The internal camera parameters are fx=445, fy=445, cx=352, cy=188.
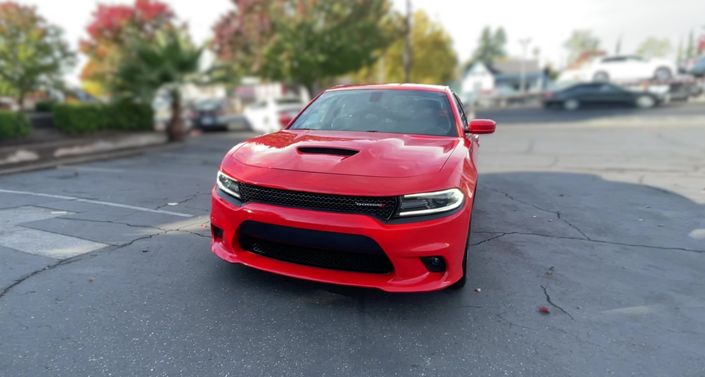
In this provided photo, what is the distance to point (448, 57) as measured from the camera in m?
39.8

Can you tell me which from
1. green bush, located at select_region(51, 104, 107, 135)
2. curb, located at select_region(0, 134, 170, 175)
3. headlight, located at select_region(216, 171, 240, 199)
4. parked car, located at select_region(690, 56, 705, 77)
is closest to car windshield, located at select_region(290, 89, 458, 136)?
headlight, located at select_region(216, 171, 240, 199)

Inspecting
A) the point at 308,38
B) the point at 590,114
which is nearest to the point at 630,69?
the point at 590,114

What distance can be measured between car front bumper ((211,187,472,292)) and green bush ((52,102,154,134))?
1098cm

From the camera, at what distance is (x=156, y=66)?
→ 12828mm

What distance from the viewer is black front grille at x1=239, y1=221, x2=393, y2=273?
9.00 feet

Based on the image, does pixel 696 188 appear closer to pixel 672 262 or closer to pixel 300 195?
pixel 672 262

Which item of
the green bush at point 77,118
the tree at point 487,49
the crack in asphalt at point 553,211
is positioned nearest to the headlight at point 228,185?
the crack in asphalt at point 553,211

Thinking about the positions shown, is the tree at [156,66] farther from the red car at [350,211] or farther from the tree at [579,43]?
the tree at [579,43]

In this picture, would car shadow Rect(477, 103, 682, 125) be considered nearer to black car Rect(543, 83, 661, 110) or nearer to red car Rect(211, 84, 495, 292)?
black car Rect(543, 83, 661, 110)

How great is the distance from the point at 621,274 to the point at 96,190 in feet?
22.5

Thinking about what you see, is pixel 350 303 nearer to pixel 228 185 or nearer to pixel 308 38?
pixel 228 185

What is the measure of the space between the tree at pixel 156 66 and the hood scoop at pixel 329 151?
11239 millimetres

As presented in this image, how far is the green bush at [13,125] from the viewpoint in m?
9.64

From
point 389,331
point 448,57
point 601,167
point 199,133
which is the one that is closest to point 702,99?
point 448,57
